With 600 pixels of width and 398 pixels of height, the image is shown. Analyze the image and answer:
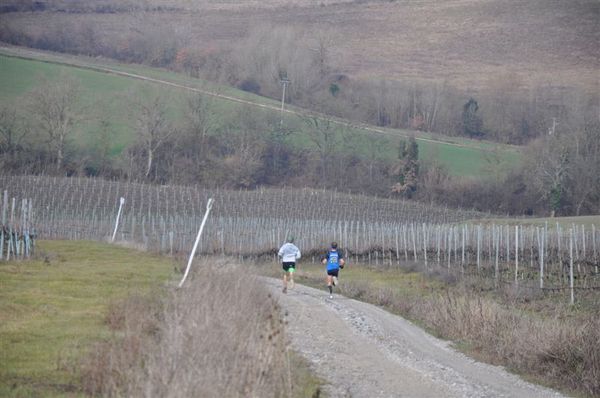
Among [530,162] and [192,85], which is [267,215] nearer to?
[530,162]

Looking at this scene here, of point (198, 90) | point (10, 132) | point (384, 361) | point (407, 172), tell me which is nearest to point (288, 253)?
point (384, 361)

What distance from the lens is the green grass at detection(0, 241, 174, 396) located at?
11.1 meters

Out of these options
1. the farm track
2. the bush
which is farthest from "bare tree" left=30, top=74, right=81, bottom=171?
the bush

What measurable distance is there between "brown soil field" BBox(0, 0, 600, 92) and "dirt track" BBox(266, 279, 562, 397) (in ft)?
342

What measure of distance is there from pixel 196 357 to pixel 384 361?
825 cm

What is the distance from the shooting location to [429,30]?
147 m

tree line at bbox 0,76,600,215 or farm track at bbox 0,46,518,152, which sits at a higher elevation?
farm track at bbox 0,46,518,152

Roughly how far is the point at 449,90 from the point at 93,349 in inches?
4428

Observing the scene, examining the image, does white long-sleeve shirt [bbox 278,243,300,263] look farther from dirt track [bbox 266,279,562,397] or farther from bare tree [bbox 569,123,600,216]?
bare tree [bbox 569,123,600,216]

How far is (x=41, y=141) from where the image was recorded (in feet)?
249

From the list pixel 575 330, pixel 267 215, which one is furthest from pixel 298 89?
pixel 575 330

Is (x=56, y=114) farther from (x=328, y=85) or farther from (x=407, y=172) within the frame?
(x=328, y=85)

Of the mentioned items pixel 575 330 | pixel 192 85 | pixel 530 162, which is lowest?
pixel 575 330

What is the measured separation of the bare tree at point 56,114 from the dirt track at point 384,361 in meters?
55.3
